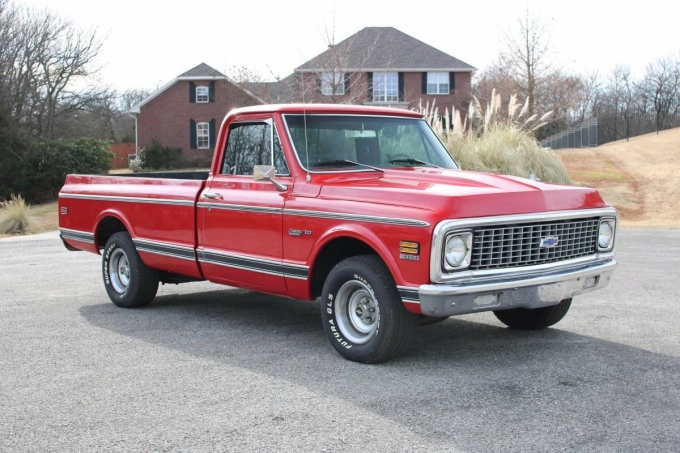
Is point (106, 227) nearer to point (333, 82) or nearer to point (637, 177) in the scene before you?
point (333, 82)

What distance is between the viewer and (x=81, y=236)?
29.5ft

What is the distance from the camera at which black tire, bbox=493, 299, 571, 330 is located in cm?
684

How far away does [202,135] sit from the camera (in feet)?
162

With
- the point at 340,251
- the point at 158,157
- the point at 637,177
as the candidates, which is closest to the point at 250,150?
the point at 340,251

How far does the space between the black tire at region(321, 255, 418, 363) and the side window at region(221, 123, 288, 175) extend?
122cm

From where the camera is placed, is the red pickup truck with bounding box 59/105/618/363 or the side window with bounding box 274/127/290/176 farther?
the side window with bounding box 274/127/290/176

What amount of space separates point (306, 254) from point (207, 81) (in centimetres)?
4436

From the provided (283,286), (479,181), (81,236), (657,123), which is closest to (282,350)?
(283,286)

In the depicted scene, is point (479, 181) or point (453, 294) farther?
point (479, 181)

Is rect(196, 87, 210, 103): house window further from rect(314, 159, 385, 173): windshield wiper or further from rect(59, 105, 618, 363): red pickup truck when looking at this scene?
rect(314, 159, 385, 173): windshield wiper

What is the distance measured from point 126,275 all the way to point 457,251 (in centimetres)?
432

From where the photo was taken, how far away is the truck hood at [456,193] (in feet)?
18.0

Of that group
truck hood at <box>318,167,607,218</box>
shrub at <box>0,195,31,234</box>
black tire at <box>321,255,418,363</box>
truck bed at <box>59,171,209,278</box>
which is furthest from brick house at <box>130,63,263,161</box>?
black tire at <box>321,255,418,363</box>

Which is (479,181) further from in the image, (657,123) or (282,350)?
(657,123)
